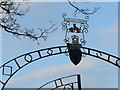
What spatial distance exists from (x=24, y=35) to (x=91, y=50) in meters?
1.28

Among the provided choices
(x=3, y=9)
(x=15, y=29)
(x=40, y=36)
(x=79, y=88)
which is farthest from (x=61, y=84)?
(x=3, y=9)

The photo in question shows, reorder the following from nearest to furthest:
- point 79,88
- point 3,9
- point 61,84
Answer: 1. point 3,9
2. point 79,88
3. point 61,84

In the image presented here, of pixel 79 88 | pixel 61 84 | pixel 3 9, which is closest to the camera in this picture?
pixel 3 9

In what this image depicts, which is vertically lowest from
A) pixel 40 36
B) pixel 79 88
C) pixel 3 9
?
pixel 79 88

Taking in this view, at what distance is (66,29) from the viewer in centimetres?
602

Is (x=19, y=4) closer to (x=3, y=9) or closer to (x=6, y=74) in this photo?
(x=3, y=9)

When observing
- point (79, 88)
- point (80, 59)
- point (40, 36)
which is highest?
point (40, 36)

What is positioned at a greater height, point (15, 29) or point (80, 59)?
point (15, 29)

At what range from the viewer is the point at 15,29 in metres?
5.90

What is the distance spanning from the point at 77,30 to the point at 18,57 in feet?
3.89

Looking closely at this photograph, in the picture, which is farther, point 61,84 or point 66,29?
point 61,84

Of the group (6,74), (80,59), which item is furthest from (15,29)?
(80,59)

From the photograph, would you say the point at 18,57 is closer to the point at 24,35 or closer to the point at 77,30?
the point at 24,35

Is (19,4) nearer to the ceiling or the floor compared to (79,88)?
nearer to the ceiling
